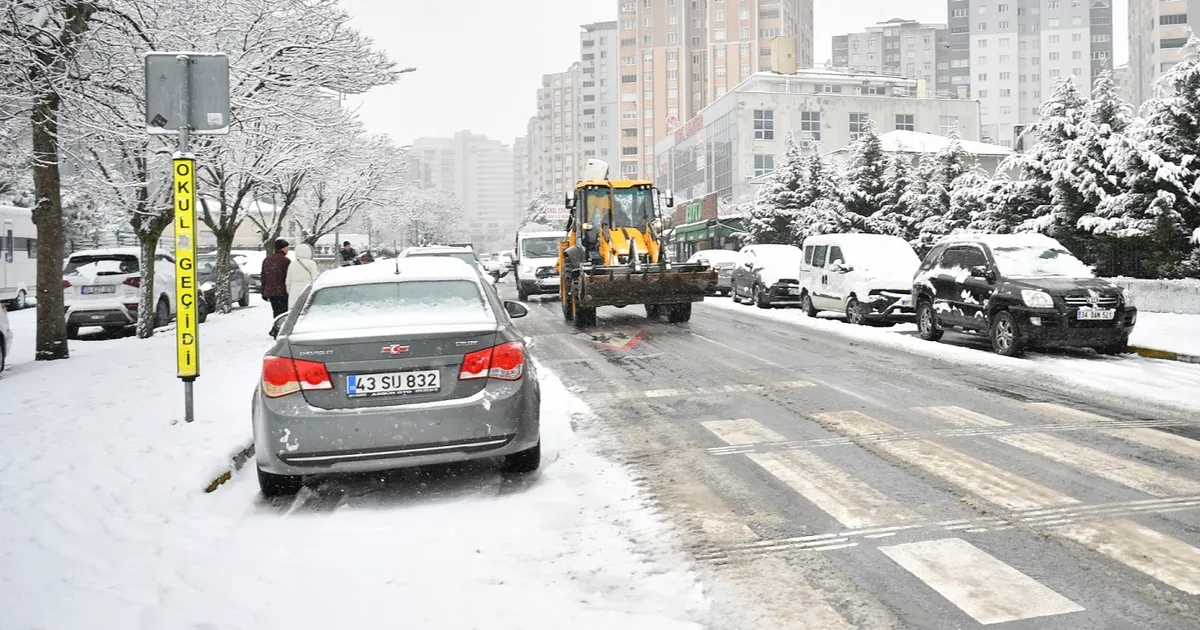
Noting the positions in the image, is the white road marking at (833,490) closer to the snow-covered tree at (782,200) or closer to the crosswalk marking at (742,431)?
the crosswalk marking at (742,431)

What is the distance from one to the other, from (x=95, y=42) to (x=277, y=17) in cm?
334

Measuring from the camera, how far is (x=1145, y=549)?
182 inches

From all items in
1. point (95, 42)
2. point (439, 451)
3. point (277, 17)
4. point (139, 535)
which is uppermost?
point (277, 17)

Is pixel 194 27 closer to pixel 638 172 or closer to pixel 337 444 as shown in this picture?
pixel 337 444

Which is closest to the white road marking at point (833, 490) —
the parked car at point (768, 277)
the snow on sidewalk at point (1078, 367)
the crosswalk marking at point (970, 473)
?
the crosswalk marking at point (970, 473)

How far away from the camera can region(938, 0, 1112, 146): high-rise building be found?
14938 cm

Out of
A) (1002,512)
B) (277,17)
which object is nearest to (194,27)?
(277,17)

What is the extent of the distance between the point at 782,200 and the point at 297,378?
121ft

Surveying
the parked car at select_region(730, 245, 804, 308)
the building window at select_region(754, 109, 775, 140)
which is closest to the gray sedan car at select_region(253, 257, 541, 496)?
the parked car at select_region(730, 245, 804, 308)

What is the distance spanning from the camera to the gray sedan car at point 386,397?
5.74 m

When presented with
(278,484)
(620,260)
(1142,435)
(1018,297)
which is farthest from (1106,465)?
(620,260)

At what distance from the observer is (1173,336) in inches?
575

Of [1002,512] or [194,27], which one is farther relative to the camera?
[194,27]

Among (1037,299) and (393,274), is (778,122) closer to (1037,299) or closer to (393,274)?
(1037,299)
